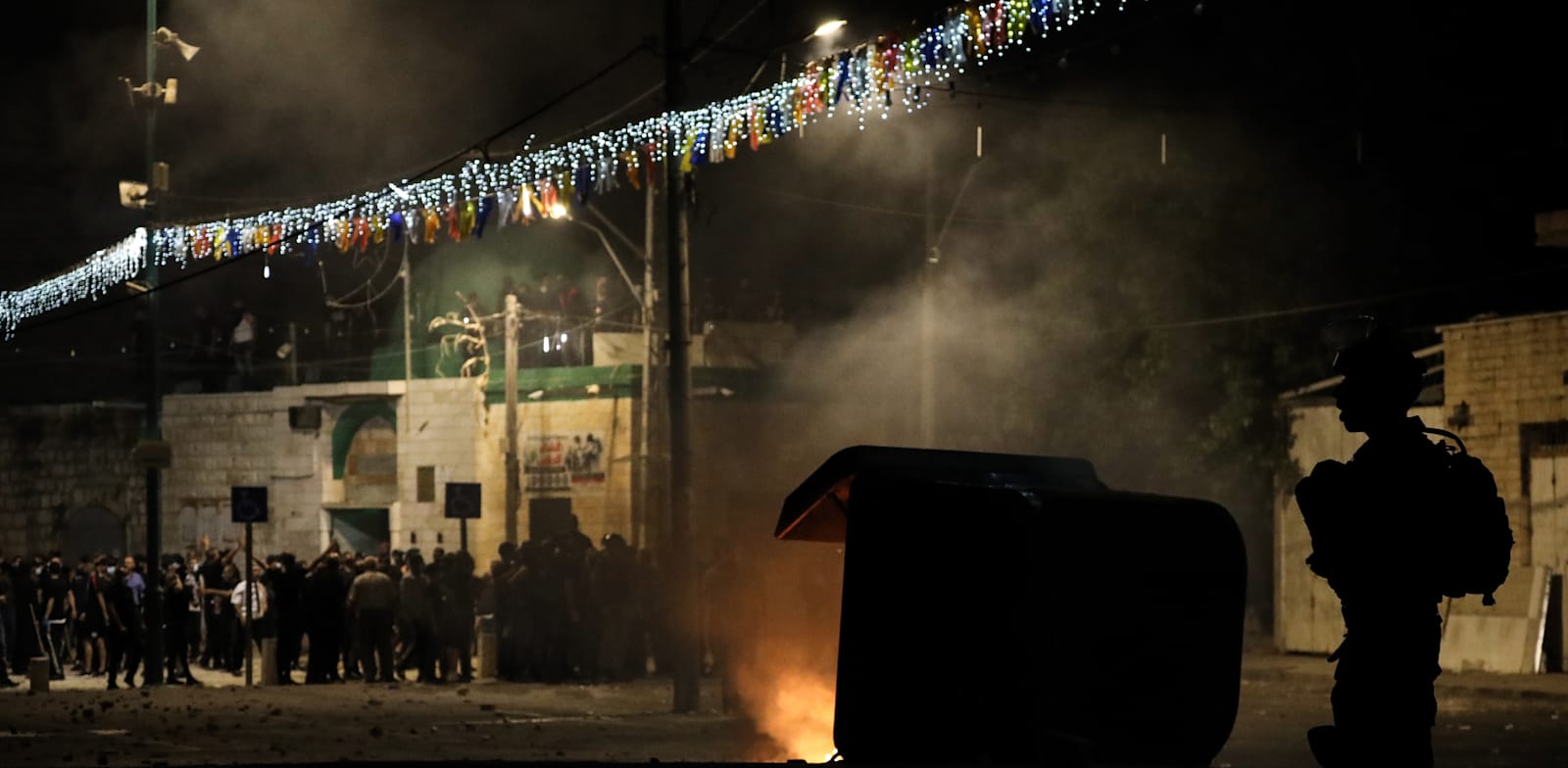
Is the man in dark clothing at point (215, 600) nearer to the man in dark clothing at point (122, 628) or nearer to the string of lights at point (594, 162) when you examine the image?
the man in dark clothing at point (122, 628)

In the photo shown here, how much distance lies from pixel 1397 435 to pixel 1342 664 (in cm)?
50

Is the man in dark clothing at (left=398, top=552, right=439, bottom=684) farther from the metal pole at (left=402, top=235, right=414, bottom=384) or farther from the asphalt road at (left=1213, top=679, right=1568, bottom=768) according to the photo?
the metal pole at (left=402, top=235, right=414, bottom=384)

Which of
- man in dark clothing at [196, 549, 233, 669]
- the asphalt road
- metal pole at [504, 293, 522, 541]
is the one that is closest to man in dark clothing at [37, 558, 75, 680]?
man in dark clothing at [196, 549, 233, 669]

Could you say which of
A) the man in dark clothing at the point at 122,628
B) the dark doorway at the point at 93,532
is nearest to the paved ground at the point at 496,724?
the man in dark clothing at the point at 122,628

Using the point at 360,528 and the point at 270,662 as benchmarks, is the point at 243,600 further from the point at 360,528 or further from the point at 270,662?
the point at 360,528

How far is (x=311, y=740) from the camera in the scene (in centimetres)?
1592

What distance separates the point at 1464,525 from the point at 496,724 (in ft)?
47.8

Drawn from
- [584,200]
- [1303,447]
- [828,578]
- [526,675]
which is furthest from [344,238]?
[1303,447]

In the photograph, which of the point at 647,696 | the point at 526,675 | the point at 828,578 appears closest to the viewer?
the point at 828,578

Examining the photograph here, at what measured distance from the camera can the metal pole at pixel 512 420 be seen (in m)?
34.4

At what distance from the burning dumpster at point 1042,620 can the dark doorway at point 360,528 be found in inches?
1386

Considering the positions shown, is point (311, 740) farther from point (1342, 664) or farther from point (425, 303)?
point (425, 303)

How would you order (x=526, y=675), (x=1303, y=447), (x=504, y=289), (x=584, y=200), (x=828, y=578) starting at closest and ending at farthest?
(x=828, y=578)
(x=584, y=200)
(x=526, y=675)
(x=1303, y=447)
(x=504, y=289)

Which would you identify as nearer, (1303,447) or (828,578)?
(828,578)
